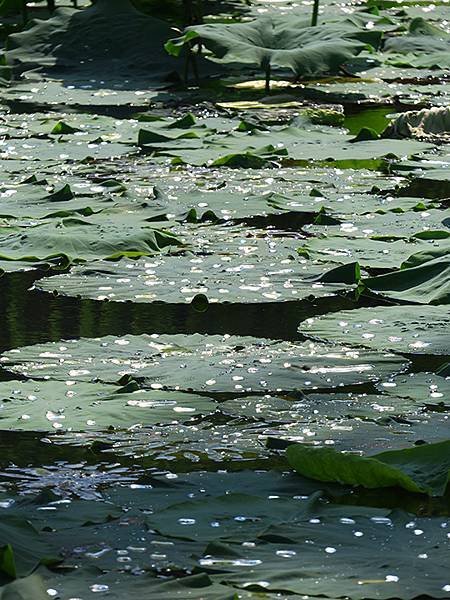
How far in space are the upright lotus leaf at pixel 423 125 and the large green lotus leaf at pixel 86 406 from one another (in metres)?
2.96

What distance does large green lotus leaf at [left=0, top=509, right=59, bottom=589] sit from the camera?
168cm

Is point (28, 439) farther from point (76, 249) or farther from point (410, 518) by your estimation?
point (76, 249)

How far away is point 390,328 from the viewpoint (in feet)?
9.19

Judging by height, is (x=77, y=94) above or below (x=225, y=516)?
below

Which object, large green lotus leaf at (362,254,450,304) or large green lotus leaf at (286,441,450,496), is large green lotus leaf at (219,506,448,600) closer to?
large green lotus leaf at (286,441,450,496)

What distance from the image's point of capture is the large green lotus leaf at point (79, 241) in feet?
11.3

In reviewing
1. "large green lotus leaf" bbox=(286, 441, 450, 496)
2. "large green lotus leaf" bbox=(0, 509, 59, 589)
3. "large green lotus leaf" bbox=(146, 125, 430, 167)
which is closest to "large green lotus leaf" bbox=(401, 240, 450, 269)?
"large green lotus leaf" bbox=(286, 441, 450, 496)

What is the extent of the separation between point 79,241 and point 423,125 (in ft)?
6.97

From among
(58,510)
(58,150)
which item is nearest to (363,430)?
(58,510)

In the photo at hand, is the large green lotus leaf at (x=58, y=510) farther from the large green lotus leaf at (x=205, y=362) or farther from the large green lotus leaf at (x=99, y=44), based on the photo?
the large green lotus leaf at (x=99, y=44)

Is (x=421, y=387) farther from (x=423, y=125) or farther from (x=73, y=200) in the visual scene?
(x=423, y=125)

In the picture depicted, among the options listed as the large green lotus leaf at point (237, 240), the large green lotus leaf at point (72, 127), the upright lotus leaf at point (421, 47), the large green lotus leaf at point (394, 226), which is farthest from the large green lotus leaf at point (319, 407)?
the upright lotus leaf at point (421, 47)

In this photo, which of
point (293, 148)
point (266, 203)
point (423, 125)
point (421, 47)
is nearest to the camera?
point (266, 203)

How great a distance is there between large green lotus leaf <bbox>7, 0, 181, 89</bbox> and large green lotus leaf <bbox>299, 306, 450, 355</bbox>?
3826mm
